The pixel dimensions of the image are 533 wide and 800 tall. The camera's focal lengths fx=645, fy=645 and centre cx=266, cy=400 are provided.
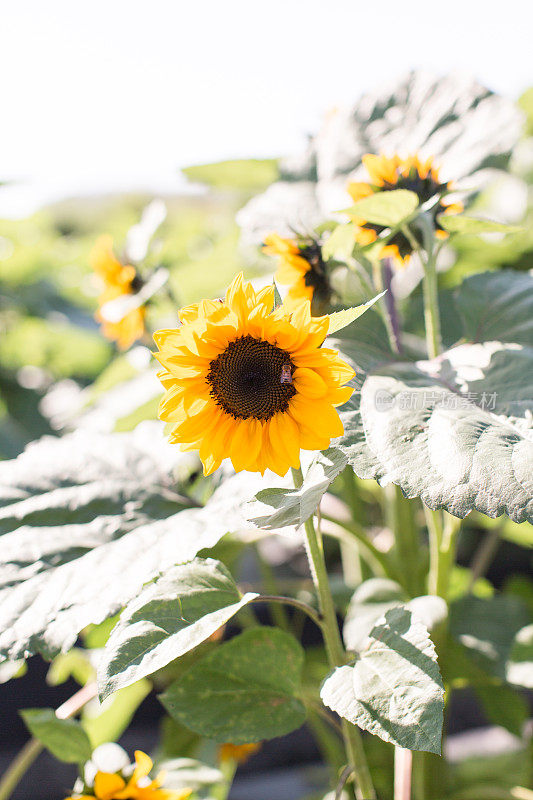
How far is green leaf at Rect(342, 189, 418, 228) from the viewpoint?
0.33 m

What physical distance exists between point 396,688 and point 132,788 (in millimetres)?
184

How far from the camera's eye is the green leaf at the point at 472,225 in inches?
13.6

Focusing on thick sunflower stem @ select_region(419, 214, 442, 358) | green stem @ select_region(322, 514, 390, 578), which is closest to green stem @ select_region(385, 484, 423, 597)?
green stem @ select_region(322, 514, 390, 578)

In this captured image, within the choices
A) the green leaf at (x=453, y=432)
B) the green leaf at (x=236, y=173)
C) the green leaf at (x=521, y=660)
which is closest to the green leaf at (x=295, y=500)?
the green leaf at (x=453, y=432)

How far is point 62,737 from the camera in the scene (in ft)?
1.18

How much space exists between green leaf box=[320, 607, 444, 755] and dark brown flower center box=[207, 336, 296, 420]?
0.38 ft

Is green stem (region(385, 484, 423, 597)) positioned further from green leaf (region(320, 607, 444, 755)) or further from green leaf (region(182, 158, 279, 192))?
green leaf (region(182, 158, 279, 192))

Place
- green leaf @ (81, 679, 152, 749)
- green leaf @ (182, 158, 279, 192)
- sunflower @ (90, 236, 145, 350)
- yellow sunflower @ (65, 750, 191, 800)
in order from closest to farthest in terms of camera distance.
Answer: yellow sunflower @ (65, 750, 191, 800), green leaf @ (81, 679, 152, 749), sunflower @ (90, 236, 145, 350), green leaf @ (182, 158, 279, 192)

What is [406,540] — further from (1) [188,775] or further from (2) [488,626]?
(1) [188,775]

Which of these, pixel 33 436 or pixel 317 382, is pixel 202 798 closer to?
pixel 317 382

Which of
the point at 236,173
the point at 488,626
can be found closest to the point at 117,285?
the point at 236,173

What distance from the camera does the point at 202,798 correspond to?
45 centimetres

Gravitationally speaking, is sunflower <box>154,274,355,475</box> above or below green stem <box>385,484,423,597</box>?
above

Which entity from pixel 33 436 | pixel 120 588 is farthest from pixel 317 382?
pixel 33 436
